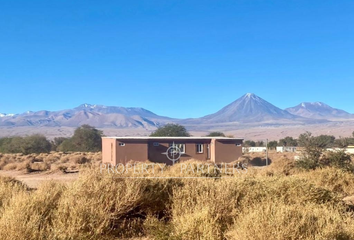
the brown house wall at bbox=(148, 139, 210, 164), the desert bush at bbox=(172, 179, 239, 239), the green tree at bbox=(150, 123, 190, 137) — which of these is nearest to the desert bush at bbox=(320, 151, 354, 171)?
the desert bush at bbox=(172, 179, 239, 239)

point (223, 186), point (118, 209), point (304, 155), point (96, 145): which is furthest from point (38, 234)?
point (96, 145)

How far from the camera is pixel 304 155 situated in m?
20.1

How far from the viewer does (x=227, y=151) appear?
32094mm

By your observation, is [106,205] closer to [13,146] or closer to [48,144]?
[13,146]

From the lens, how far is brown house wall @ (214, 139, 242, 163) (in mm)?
31589

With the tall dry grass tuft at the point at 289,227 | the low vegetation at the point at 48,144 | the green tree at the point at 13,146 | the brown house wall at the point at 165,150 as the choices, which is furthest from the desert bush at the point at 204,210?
the green tree at the point at 13,146

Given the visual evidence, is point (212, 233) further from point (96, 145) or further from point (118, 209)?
point (96, 145)

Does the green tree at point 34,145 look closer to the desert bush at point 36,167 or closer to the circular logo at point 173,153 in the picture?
the circular logo at point 173,153

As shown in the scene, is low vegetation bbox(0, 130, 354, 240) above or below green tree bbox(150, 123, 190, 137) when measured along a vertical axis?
below

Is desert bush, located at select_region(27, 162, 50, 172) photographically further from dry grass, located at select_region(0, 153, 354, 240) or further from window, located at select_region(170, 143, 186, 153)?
dry grass, located at select_region(0, 153, 354, 240)

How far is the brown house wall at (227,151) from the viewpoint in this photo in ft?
104

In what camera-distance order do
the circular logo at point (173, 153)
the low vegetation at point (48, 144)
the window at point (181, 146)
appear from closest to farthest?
1. the window at point (181, 146)
2. the circular logo at point (173, 153)
3. the low vegetation at point (48, 144)

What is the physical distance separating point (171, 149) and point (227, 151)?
465cm

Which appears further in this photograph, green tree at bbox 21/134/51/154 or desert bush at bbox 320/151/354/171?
green tree at bbox 21/134/51/154
